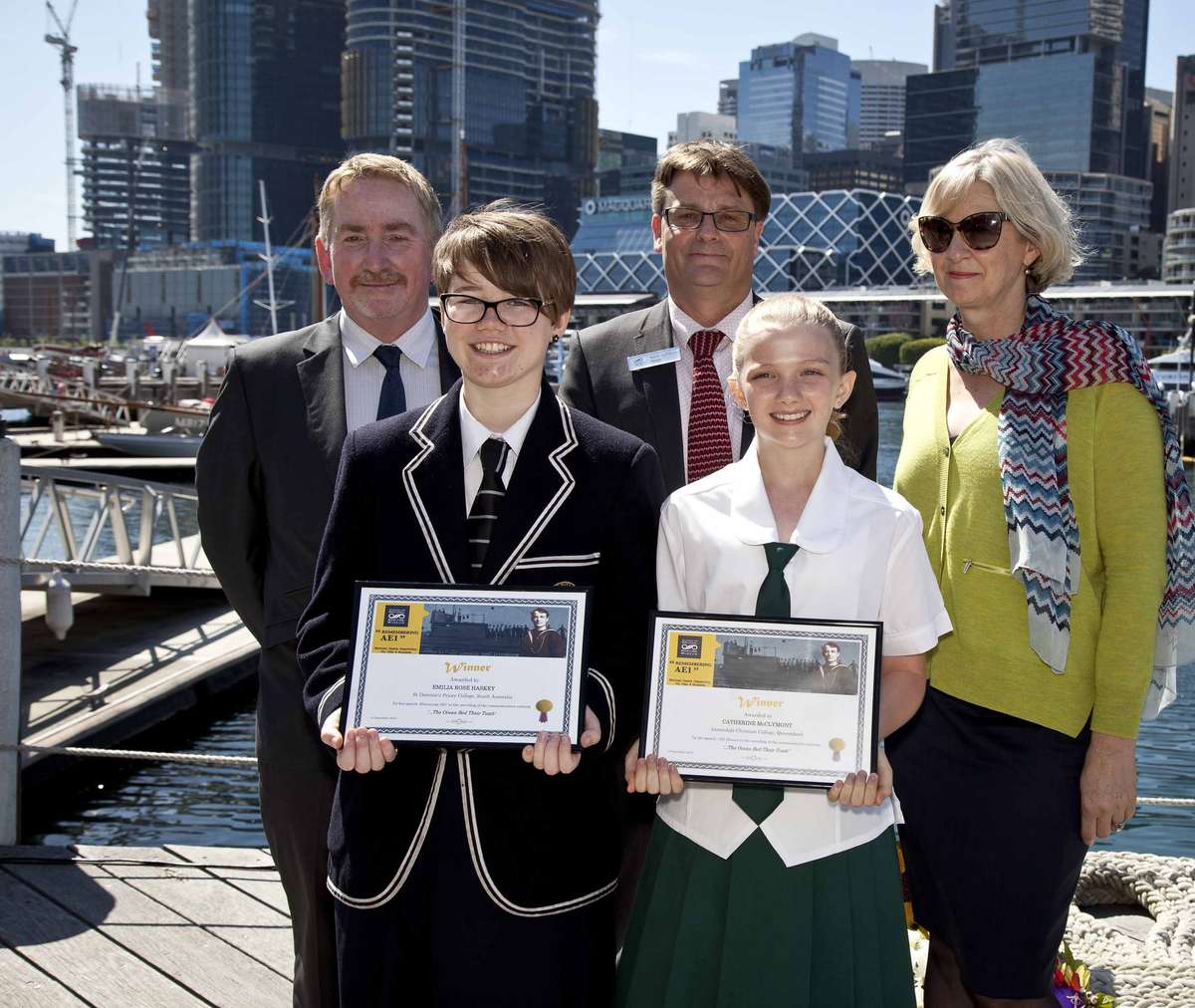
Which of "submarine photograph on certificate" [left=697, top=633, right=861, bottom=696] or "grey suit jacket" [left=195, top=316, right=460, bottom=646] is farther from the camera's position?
"grey suit jacket" [left=195, top=316, right=460, bottom=646]

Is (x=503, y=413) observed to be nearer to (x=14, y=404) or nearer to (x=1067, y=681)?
(x=1067, y=681)

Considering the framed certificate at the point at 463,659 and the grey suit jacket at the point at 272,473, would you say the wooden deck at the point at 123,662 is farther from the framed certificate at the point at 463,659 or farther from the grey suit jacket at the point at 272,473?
the framed certificate at the point at 463,659

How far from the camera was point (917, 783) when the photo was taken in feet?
7.87

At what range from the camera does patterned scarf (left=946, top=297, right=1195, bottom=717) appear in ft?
7.34

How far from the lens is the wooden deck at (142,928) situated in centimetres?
303

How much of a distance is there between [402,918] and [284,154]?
136m

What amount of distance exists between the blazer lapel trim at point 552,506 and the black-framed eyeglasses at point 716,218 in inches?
36.2

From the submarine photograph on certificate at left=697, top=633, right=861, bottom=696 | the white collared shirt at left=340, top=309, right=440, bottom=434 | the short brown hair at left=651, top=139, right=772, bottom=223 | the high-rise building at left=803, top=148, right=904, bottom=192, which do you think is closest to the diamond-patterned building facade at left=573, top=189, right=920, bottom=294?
the high-rise building at left=803, top=148, right=904, bottom=192

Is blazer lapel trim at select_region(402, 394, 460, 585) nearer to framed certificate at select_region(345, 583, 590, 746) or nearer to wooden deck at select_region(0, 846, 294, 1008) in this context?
framed certificate at select_region(345, 583, 590, 746)

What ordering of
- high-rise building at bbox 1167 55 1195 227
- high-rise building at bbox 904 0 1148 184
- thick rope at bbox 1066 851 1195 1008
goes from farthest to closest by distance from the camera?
1. high-rise building at bbox 904 0 1148 184
2. high-rise building at bbox 1167 55 1195 227
3. thick rope at bbox 1066 851 1195 1008

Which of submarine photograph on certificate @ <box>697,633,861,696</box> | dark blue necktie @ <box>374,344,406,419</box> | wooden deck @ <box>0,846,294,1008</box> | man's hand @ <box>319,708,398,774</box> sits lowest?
wooden deck @ <box>0,846,294,1008</box>

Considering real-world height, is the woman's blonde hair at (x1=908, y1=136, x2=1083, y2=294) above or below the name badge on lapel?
above

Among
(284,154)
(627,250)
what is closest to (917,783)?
(627,250)

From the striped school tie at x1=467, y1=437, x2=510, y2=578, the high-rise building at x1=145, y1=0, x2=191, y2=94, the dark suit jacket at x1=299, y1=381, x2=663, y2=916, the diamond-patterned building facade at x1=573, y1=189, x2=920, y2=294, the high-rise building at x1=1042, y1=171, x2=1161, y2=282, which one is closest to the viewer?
the dark suit jacket at x1=299, y1=381, x2=663, y2=916
